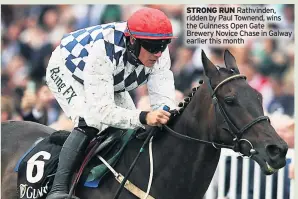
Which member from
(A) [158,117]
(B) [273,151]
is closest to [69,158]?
(A) [158,117]

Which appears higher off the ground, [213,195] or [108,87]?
[108,87]

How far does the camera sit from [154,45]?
4594 mm

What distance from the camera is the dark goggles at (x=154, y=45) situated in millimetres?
4574

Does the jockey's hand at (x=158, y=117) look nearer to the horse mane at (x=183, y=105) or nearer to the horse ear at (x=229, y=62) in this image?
the horse mane at (x=183, y=105)

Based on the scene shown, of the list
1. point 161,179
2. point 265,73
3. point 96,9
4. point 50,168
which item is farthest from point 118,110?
point 96,9

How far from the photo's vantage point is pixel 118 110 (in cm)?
457

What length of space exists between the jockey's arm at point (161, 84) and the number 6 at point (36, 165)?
103cm

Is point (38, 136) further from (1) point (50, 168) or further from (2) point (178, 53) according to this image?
(2) point (178, 53)

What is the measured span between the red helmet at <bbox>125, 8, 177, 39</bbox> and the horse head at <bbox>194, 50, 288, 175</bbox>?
0.40m

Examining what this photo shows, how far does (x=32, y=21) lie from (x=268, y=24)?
4.05 m

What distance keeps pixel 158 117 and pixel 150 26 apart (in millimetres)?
674

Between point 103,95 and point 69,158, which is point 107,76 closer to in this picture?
point 103,95

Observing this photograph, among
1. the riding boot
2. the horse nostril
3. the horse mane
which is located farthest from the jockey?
the horse nostril

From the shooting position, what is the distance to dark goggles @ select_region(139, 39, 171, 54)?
4.57 metres
